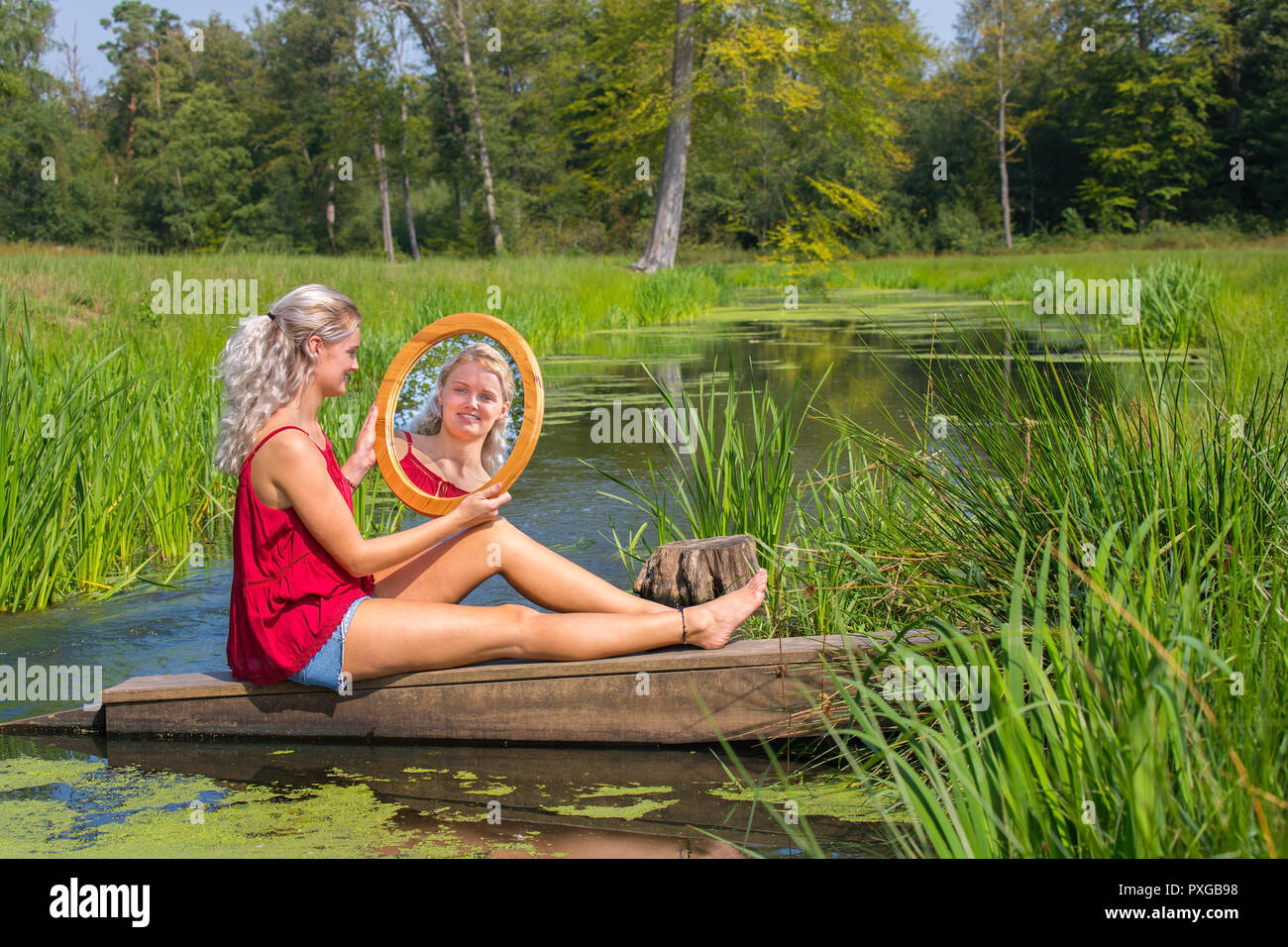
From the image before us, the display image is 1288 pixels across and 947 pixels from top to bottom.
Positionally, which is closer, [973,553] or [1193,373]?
[973,553]

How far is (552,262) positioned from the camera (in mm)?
17609

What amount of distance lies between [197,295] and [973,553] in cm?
775

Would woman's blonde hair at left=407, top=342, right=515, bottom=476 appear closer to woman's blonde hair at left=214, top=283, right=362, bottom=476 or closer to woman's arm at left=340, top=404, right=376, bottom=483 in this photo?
woman's arm at left=340, top=404, right=376, bottom=483

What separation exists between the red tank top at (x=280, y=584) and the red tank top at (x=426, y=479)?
30 centimetres

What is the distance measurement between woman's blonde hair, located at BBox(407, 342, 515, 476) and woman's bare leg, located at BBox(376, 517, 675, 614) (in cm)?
18

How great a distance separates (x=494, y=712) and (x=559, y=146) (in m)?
29.7

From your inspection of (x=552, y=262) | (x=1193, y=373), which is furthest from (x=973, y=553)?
(x=552, y=262)

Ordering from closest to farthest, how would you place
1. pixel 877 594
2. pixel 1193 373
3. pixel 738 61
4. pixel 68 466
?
1. pixel 877 594
2. pixel 68 466
3. pixel 1193 373
4. pixel 738 61

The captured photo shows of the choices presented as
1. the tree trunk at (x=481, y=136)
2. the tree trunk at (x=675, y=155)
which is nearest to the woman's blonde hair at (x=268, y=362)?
the tree trunk at (x=675, y=155)

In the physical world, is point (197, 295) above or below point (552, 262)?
below

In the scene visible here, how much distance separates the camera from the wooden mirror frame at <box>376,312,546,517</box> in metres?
3.07

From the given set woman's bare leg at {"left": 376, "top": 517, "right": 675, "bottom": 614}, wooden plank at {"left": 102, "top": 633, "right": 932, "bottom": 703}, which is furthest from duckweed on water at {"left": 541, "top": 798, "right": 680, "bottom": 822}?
woman's bare leg at {"left": 376, "top": 517, "right": 675, "bottom": 614}

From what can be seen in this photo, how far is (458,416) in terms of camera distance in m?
3.18
